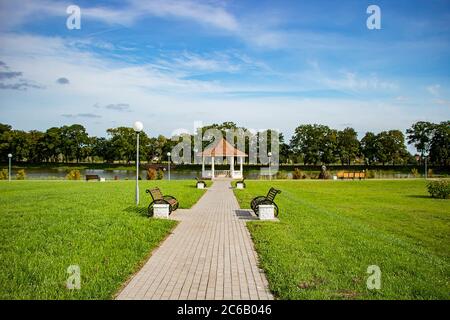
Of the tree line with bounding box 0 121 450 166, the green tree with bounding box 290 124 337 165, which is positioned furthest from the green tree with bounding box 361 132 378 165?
the green tree with bounding box 290 124 337 165

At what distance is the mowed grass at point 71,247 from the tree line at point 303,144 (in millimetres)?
59008

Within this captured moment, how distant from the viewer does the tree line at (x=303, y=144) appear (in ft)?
235

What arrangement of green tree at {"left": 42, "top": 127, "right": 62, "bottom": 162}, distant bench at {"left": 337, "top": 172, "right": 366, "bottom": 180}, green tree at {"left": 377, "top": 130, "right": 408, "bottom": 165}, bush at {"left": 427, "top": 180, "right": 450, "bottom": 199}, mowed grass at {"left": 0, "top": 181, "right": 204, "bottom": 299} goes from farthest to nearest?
green tree at {"left": 42, "top": 127, "right": 62, "bottom": 162} → green tree at {"left": 377, "top": 130, "right": 408, "bottom": 165} → distant bench at {"left": 337, "top": 172, "right": 366, "bottom": 180} → bush at {"left": 427, "top": 180, "right": 450, "bottom": 199} → mowed grass at {"left": 0, "top": 181, "right": 204, "bottom": 299}

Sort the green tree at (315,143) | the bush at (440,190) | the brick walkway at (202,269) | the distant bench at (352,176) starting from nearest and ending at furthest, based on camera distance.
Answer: the brick walkway at (202,269) < the bush at (440,190) < the distant bench at (352,176) < the green tree at (315,143)

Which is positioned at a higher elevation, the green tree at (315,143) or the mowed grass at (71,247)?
the green tree at (315,143)

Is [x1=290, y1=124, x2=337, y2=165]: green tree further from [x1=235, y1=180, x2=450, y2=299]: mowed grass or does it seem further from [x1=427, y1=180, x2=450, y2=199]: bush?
[x1=235, y1=180, x2=450, y2=299]: mowed grass

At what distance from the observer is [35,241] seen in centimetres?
808

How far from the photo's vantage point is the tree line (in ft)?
235

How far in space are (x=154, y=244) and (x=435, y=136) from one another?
3112 inches

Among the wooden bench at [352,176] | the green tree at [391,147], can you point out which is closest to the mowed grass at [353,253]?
the wooden bench at [352,176]

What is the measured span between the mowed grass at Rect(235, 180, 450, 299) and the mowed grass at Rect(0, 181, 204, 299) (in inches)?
93.3

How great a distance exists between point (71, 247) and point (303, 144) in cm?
6727

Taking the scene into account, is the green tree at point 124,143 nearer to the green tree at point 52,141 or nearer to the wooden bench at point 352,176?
the green tree at point 52,141

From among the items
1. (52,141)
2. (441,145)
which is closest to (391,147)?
(441,145)
